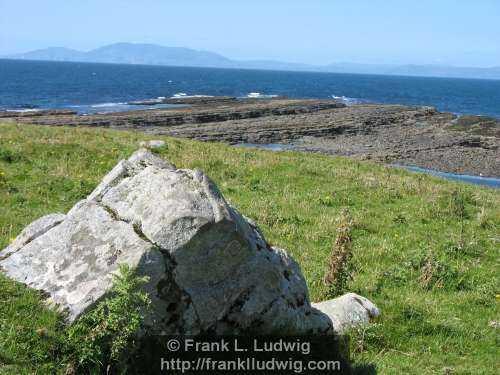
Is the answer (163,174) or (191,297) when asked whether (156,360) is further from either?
(163,174)

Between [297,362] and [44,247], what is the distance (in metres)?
4.02

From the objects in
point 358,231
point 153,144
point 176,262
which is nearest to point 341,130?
point 153,144

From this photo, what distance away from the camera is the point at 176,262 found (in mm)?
6781

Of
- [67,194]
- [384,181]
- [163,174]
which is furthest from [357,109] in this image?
[163,174]

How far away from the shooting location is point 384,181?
2252 centimetres

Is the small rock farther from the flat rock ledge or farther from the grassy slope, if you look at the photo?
the flat rock ledge

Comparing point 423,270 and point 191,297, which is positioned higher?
point 191,297

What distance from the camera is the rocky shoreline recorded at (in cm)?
5659

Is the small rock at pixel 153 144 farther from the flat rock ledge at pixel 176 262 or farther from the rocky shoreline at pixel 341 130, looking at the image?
the rocky shoreline at pixel 341 130

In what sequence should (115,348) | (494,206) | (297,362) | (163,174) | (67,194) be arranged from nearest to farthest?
(115,348) → (297,362) → (163,174) → (67,194) → (494,206)

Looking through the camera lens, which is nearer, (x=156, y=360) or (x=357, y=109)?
(x=156, y=360)

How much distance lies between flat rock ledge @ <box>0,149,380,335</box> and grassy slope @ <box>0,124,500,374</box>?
1.83ft

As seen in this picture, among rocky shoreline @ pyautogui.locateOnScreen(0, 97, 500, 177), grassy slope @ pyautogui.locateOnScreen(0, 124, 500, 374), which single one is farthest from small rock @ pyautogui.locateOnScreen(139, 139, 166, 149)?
rocky shoreline @ pyautogui.locateOnScreen(0, 97, 500, 177)

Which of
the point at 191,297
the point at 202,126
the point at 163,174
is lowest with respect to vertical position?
the point at 202,126
